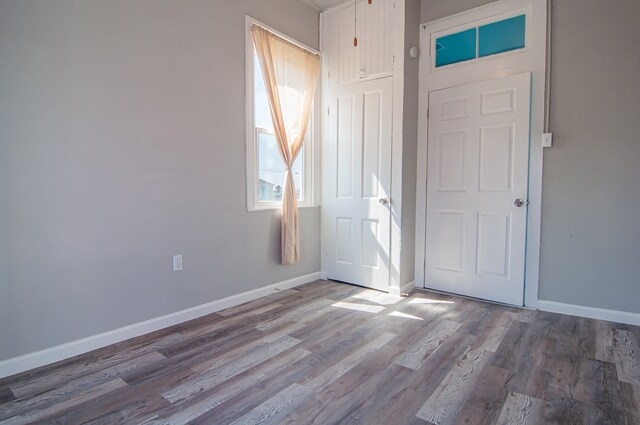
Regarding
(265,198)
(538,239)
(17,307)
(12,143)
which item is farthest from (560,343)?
(12,143)

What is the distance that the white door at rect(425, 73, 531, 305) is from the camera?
3158mm

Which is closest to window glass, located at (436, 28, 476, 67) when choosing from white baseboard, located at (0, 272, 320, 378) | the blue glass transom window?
the blue glass transom window

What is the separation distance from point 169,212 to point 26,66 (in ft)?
3.95

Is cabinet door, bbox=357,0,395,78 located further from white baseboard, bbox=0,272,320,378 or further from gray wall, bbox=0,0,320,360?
white baseboard, bbox=0,272,320,378

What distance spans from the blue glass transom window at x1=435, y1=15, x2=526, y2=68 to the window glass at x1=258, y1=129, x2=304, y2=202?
1.87m

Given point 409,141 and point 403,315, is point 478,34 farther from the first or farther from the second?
point 403,315

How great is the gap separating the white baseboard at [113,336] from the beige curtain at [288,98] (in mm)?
700

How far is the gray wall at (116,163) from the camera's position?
6.68 ft

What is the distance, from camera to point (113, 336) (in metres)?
2.43

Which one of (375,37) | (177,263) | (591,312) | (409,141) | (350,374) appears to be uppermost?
(375,37)

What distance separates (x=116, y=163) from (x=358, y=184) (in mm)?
2294

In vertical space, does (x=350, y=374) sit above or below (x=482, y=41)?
below

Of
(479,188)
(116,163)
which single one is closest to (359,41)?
(479,188)

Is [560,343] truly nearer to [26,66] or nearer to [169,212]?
[169,212]
